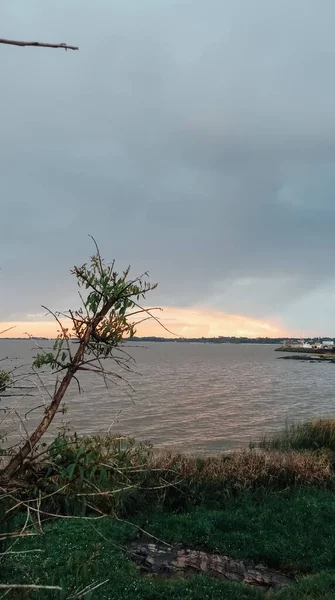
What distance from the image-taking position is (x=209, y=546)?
9680 mm

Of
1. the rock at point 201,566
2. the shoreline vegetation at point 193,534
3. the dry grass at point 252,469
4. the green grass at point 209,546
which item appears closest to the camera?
the shoreline vegetation at point 193,534

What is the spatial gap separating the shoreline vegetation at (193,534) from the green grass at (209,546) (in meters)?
0.02

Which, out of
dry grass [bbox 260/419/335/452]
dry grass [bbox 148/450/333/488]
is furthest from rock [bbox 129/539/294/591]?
dry grass [bbox 260/419/335/452]

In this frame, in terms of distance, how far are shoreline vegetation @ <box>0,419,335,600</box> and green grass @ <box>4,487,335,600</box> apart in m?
0.02

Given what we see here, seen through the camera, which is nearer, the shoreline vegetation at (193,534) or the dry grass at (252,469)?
the shoreline vegetation at (193,534)

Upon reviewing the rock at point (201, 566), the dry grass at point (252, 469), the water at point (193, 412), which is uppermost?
the dry grass at point (252, 469)

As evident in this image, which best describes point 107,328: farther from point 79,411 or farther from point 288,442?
point 79,411

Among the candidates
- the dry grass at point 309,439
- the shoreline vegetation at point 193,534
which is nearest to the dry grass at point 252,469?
the shoreline vegetation at point 193,534

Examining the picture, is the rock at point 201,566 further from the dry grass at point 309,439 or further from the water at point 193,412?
the dry grass at point 309,439

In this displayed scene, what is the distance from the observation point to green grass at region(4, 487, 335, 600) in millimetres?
7281

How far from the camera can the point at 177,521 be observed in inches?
421

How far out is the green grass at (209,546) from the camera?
7.28m

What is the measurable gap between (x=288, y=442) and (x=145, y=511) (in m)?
10.4

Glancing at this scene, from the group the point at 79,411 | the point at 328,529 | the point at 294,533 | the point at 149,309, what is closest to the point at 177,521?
the point at 294,533
